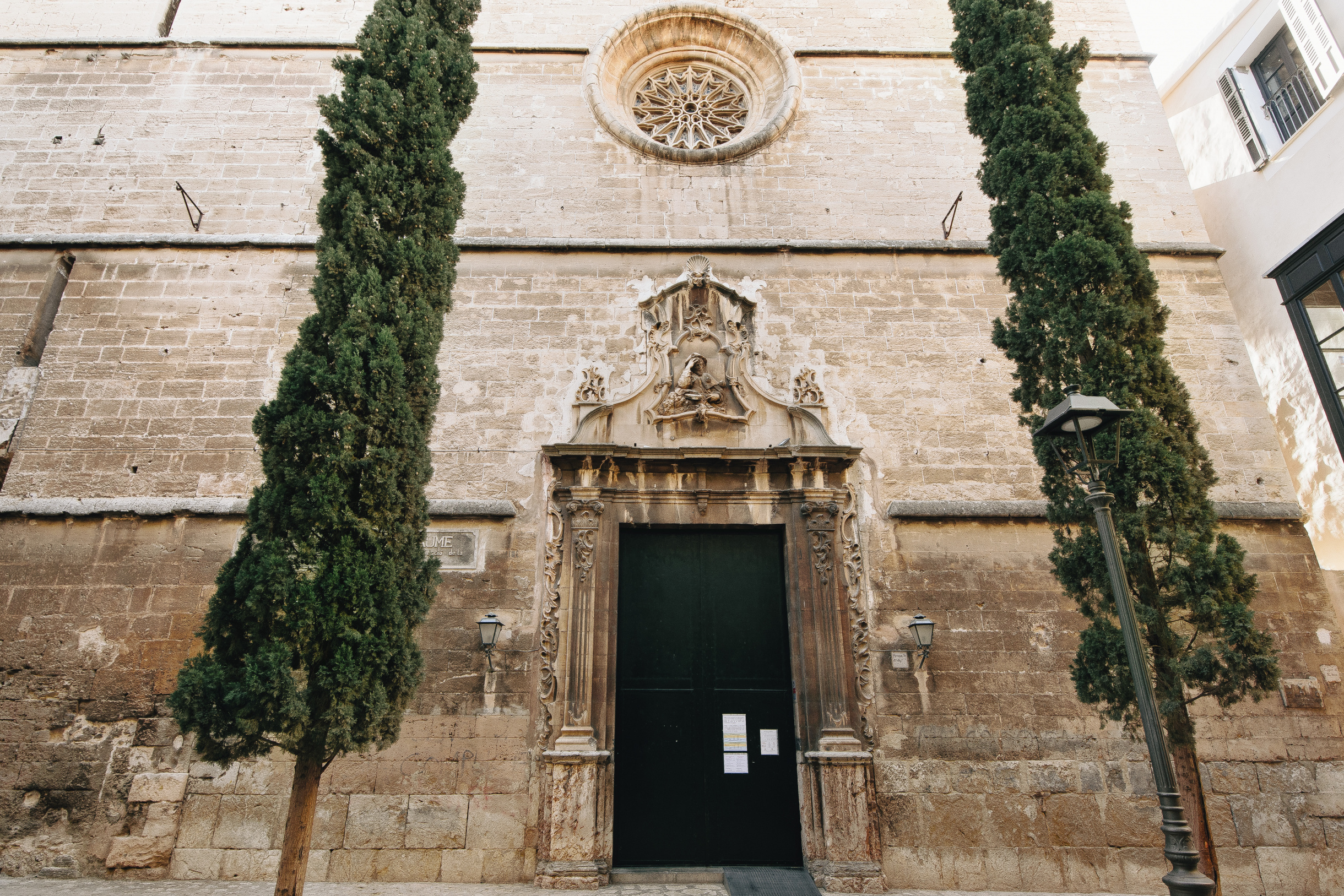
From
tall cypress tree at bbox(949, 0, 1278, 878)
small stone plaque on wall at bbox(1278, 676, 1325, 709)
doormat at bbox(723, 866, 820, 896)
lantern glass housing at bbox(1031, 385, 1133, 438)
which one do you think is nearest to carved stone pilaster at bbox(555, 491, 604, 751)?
doormat at bbox(723, 866, 820, 896)

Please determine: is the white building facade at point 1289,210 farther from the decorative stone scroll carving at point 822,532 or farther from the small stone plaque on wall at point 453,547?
the small stone plaque on wall at point 453,547

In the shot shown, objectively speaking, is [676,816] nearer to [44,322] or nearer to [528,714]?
[528,714]

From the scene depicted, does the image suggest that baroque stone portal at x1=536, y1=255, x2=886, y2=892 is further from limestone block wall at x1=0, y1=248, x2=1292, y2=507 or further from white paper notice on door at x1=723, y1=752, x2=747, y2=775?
white paper notice on door at x1=723, y1=752, x2=747, y2=775

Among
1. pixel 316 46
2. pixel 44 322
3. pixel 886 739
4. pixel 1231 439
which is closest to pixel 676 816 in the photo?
pixel 886 739

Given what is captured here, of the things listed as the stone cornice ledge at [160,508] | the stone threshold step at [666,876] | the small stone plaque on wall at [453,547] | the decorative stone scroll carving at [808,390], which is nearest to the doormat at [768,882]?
the stone threshold step at [666,876]

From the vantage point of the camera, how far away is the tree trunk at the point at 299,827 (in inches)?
148

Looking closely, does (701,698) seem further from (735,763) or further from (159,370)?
(159,370)

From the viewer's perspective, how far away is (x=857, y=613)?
596 centimetres

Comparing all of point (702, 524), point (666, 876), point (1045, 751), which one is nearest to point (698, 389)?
point (702, 524)

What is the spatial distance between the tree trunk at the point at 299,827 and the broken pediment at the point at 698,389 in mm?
3058

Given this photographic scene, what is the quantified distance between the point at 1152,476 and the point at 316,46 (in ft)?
29.1

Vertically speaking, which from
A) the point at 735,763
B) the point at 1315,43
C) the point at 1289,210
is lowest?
the point at 735,763

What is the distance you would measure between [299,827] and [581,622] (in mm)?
2357

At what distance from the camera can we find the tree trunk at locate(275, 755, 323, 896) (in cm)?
375
